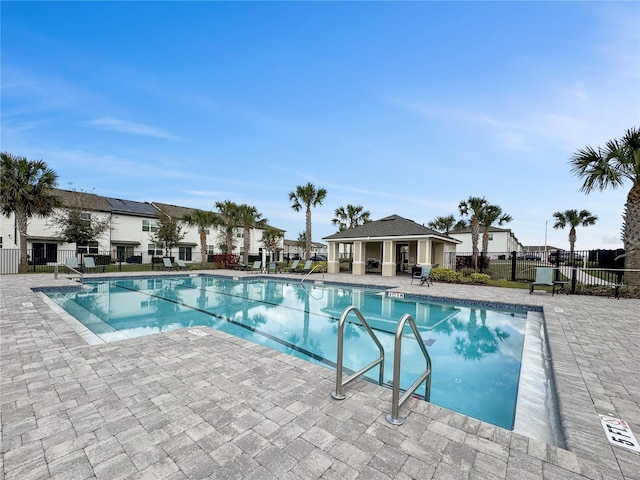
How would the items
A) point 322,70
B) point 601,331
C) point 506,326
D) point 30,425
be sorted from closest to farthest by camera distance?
1. point 30,425
2. point 601,331
3. point 506,326
4. point 322,70

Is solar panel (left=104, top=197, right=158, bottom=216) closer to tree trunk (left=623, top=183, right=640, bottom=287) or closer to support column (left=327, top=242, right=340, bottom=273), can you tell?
support column (left=327, top=242, right=340, bottom=273)

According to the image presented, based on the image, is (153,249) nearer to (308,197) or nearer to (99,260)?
(99,260)

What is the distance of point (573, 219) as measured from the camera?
132 feet

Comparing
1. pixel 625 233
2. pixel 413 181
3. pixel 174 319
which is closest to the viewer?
pixel 174 319

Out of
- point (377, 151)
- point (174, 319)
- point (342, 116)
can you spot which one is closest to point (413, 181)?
point (377, 151)

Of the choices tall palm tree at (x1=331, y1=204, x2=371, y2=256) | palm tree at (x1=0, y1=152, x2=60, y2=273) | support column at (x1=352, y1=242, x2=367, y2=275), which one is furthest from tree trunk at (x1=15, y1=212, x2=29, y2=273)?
tall palm tree at (x1=331, y1=204, x2=371, y2=256)

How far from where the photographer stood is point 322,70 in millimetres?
16266

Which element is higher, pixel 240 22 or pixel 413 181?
pixel 240 22

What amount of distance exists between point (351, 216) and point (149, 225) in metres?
23.7

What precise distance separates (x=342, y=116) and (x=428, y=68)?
21.0 feet

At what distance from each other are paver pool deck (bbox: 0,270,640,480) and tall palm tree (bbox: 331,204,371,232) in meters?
29.3

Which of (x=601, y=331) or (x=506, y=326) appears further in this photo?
(x=506, y=326)

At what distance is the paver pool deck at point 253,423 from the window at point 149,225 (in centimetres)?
3206

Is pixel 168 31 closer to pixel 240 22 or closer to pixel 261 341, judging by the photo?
pixel 240 22
